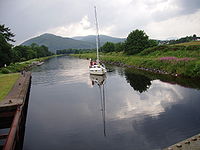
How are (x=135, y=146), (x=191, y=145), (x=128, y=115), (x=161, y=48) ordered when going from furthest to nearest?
(x=161, y=48), (x=128, y=115), (x=135, y=146), (x=191, y=145)

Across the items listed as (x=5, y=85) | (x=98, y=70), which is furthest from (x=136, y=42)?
(x=5, y=85)

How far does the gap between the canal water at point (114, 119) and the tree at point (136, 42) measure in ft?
155

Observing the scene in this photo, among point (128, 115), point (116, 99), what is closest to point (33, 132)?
point (128, 115)

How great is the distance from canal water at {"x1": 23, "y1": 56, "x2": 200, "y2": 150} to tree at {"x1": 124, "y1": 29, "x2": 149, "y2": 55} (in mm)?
47108

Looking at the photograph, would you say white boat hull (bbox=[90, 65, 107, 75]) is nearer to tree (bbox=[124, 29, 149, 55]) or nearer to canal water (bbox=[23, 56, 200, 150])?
canal water (bbox=[23, 56, 200, 150])

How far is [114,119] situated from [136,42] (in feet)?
194

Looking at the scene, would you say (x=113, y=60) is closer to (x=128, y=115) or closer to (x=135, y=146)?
(x=128, y=115)

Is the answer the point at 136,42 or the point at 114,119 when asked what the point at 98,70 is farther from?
the point at 136,42

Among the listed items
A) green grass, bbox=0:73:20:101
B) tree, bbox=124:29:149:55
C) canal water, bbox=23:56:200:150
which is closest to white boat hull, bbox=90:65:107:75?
canal water, bbox=23:56:200:150

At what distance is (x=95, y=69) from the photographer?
1572 inches

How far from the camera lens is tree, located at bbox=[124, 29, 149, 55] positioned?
70812 mm

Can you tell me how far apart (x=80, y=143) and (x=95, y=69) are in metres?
28.2

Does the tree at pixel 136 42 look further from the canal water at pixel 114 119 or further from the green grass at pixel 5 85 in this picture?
the green grass at pixel 5 85

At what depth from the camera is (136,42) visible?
71250 millimetres
